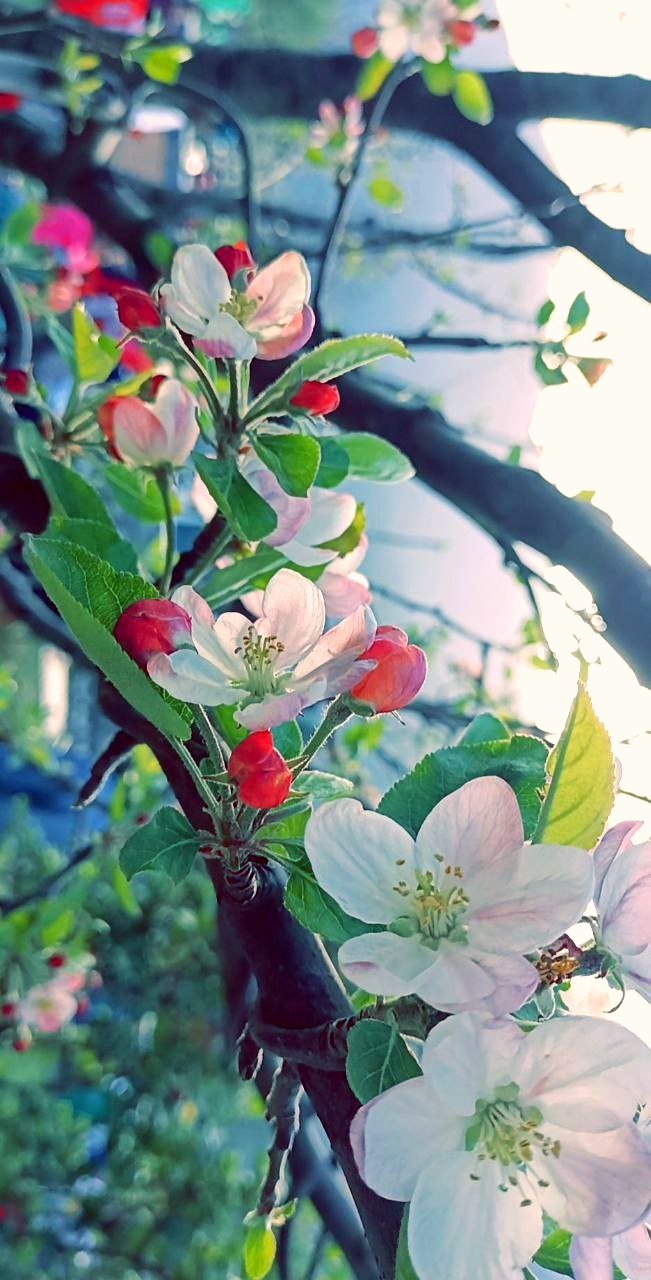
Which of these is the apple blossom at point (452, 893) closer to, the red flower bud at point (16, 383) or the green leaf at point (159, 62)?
the red flower bud at point (16, 383)

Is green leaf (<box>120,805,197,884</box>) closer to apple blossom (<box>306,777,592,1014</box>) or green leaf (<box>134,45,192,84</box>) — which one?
apple blossom (<box>306,777,592,1014</box>)

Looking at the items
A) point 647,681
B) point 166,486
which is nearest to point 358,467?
point 166,486

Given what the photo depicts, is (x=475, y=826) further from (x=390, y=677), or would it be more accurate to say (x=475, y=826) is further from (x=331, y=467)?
(x=331, y=467)

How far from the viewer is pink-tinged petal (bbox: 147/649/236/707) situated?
265mm

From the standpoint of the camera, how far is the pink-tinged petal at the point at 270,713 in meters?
0.27

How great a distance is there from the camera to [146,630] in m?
0.27

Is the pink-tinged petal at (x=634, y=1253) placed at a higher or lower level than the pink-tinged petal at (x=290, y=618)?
lower

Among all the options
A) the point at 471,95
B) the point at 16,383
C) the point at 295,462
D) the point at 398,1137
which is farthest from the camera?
the point at 471,95

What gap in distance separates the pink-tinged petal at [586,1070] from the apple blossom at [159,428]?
26 cm

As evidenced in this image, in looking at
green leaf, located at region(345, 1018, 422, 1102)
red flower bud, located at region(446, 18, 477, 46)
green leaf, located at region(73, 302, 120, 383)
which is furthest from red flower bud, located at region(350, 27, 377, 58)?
green leaf, located at region(345, 1018, 422, 1102)

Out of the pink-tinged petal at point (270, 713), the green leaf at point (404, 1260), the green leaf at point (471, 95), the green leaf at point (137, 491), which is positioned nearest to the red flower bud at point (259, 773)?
the pink-tinged petal at point (270, 713)

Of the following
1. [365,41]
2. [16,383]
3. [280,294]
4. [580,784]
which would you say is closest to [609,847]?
[580,784]

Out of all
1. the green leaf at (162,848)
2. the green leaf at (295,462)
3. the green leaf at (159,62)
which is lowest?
the green leaf at (162,848)

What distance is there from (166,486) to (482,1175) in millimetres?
285
